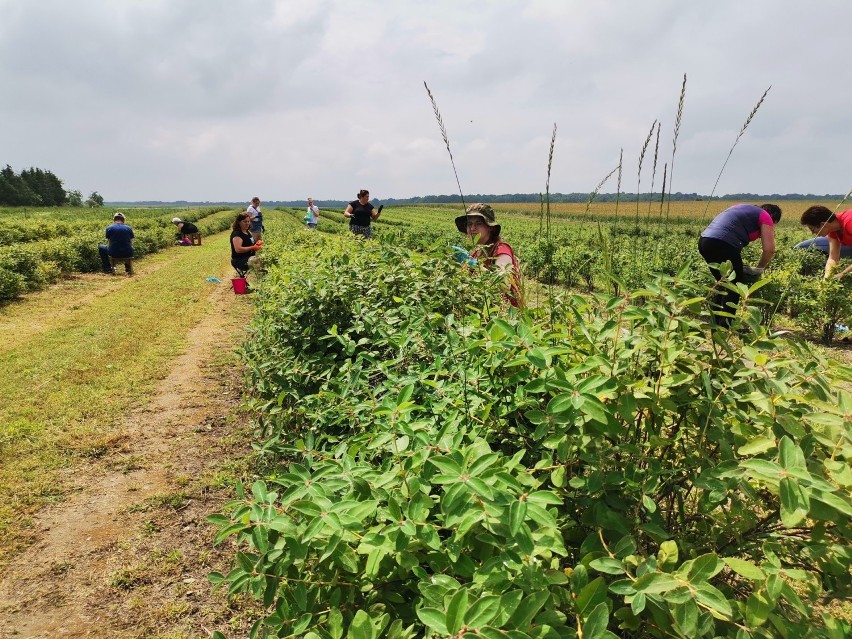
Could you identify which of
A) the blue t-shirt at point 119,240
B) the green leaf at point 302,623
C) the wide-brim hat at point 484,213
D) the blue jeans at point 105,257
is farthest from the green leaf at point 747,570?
the blue jeans at point 105,257

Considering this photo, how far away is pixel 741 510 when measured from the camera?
1.11 metres

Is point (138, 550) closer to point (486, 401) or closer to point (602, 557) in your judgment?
point (486, 401)

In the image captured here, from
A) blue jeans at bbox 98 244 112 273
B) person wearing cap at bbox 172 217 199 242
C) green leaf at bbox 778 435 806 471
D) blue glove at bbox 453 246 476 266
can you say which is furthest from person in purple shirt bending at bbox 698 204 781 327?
person wearing cap at bbox 172 217 199 242

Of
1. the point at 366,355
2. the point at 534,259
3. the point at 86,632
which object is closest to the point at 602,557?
the point at 366,355

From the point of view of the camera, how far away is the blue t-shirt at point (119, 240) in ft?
41.8

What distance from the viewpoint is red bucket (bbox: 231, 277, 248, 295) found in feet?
32.3

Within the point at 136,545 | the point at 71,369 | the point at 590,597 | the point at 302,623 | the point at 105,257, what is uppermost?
the point at 590,597

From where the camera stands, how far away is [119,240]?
42.5 ft

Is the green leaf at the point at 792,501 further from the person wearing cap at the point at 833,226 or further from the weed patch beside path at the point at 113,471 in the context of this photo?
the person wearing cap at the point at 833,226

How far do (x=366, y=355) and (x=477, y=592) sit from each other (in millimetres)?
1300

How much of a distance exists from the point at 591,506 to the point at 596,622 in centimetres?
35

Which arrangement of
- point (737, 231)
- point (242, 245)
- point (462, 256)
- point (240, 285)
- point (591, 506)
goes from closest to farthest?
point (591, 506)
point (462, 256)
point (737, 231)
point (242, 245)
point (240, 285)

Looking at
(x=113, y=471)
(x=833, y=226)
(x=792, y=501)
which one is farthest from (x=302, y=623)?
(x=833, y=226)

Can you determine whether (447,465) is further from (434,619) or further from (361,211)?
(361,211)
